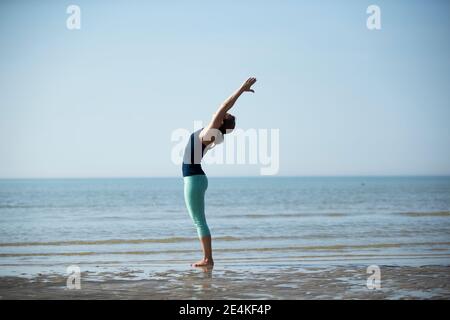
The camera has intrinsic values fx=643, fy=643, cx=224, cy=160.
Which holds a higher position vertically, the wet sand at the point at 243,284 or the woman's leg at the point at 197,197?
the woman's leg at the point at 197,197

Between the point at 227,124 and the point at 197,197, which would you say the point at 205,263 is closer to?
the point at 197,197

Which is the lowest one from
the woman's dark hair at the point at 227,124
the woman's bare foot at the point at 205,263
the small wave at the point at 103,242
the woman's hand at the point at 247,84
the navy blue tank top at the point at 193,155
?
the small wave at the point at 103,242

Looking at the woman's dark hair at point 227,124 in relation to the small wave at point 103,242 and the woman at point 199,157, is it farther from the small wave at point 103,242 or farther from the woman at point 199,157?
the small wave at point 103,242

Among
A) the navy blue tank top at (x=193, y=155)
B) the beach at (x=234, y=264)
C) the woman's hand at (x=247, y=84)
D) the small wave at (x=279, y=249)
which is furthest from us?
the small wave at (x=279, y=249)

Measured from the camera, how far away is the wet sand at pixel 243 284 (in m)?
5.60

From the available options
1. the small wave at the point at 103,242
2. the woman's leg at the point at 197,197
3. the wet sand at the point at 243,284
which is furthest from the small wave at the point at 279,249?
the woman's leg at the point at 197,197

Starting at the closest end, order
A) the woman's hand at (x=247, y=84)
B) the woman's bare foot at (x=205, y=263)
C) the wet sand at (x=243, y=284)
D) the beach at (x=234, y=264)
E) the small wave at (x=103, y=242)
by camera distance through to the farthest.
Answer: the wet sand at (x=243, y=284)
the beach at (x=234, y=264)
the woman's hand at (x=247, y=84)
the woman's bare foot at (x=205, y=263)
the small wave at (x=103, y=242)

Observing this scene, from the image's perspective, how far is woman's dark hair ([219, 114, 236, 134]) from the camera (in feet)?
22.9

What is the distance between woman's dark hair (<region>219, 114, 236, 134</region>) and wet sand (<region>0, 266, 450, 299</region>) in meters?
1.56

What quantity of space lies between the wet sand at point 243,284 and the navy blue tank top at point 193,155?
44.3 inches

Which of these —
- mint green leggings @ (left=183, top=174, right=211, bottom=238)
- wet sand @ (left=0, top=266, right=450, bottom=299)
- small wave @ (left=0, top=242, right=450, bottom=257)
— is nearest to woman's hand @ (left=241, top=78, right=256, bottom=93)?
mint green leggings @ (left=183, top=174, right=211, bottom=238)
